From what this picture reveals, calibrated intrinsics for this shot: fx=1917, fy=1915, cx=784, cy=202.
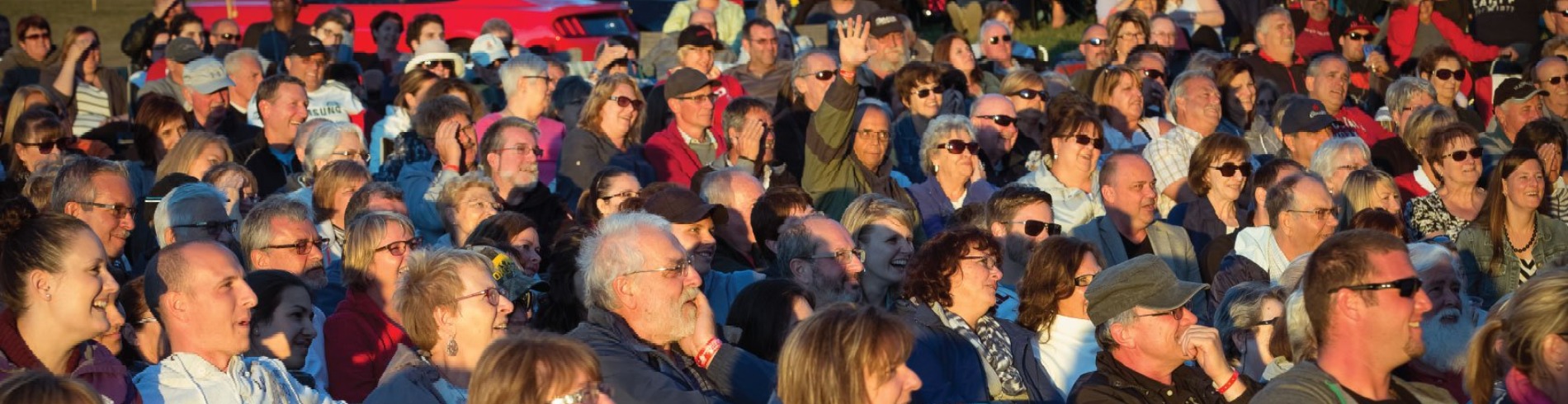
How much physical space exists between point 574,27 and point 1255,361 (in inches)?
475

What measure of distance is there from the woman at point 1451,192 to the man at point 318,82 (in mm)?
6839

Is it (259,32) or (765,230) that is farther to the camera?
(259,32)

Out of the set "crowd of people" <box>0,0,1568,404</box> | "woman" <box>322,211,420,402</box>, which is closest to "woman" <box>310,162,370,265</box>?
"crowd of people" <box>0,0,1568,404</box>

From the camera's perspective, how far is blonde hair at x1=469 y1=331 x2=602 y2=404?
183 inches

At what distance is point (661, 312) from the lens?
604 centimetres

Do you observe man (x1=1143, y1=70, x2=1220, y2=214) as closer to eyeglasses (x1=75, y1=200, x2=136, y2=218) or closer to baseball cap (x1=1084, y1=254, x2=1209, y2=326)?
baseball cap (x1=1084, y1=254, x2=1209, y2=326)

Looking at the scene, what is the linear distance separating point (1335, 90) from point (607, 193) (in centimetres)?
668

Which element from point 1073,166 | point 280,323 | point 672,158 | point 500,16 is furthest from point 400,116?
point 500,16

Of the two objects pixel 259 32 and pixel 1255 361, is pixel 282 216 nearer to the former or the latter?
pixel 1255 361

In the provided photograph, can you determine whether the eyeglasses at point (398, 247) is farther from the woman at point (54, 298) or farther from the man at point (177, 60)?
the man at point (177, 60)

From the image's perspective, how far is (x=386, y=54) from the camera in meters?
16.2

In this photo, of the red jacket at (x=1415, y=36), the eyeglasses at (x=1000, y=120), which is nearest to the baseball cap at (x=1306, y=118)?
the eyeglasses at (x=1000, y=120)

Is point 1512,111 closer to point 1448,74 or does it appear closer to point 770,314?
point 1448,74

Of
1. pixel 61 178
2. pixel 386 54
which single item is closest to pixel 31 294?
pixel 61 178
